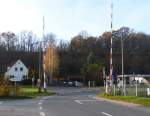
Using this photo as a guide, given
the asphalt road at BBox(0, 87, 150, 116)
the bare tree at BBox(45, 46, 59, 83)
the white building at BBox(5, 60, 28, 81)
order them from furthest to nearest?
1. the white building at BBox(5, 60, 28, 81)
2. the bare tree at BBox(45, 46, 59, 83)
3. the asphalt road at BBox(0, 87, 150, 116)

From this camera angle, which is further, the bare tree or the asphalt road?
the bare tree

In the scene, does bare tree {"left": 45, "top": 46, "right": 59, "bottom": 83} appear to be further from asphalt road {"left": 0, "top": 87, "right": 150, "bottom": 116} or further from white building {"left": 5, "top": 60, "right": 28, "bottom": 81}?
asphalt road {"left": 0, "top": 87, "right": 150, "bottom": 116}

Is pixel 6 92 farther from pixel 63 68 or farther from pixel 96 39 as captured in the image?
pixel 96 39

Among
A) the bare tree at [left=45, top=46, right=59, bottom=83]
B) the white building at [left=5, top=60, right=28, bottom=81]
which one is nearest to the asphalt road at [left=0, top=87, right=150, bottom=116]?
the bare tree at [left=45, top=46, right=59, bottom=83]

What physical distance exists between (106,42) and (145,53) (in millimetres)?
16972

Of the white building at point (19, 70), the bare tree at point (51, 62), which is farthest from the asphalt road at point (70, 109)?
the white building at point (19, 70)

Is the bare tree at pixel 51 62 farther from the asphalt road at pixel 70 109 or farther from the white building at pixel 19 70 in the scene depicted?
the asphalt road at pixel 70 109

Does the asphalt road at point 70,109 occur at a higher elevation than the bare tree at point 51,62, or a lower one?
lower

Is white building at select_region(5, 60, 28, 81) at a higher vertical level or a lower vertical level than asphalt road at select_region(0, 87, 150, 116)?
higher

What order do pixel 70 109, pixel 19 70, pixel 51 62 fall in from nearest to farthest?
1. pixel 70 109
2. pixel 51 62
3. pixel 19 70

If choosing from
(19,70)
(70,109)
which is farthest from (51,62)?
(70,109)

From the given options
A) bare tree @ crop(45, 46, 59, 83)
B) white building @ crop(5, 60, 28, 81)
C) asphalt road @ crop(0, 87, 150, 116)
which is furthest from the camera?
white building @ crop(5, 60, 28, 81)

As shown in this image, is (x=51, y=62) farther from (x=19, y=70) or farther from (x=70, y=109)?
(x=70, y=109)

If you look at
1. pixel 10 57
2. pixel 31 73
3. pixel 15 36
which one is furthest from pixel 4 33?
pixel 31 73
